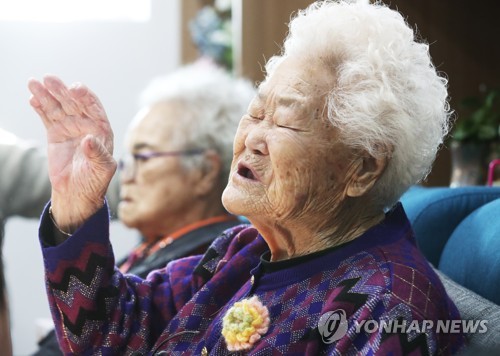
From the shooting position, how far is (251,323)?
1.17 metres

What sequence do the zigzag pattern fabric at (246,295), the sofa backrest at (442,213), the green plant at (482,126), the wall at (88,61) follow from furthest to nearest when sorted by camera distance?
the wall at (88,61), the green plant at (482,126), the sofa backrest at (442,213), the zigzag pattern fabric at (246,295)

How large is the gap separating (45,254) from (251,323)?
0.37 metres

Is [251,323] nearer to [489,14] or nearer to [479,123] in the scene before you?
[479,123]

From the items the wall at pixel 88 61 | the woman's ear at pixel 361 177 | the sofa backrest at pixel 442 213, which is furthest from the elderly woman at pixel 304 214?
the wall at pixel 88 61

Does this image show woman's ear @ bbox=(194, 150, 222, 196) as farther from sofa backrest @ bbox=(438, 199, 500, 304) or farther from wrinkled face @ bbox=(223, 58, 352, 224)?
wrinkled face @ bbox=(223, 58, 352, 224)

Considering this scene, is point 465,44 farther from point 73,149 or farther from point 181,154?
point 73,149

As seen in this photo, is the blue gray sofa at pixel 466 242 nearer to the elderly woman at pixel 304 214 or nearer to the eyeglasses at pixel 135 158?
the elderly woman at pixel 304 214

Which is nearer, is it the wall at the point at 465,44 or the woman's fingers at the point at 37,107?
the woman's fingers at the point at 37,107

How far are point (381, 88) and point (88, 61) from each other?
9.43 ft

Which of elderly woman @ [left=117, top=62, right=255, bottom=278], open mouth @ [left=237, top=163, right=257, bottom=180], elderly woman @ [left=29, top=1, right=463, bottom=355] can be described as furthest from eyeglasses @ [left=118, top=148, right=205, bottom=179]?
open mouth @ [left=237, top=163, right=257, bottom=180]

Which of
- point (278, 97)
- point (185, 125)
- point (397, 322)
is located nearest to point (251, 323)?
point (397, 322)

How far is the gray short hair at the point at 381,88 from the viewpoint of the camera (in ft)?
3.92

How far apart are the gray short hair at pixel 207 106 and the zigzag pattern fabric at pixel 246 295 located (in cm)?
70

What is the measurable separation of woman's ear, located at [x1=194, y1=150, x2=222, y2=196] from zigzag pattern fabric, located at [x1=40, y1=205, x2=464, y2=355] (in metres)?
0.65
